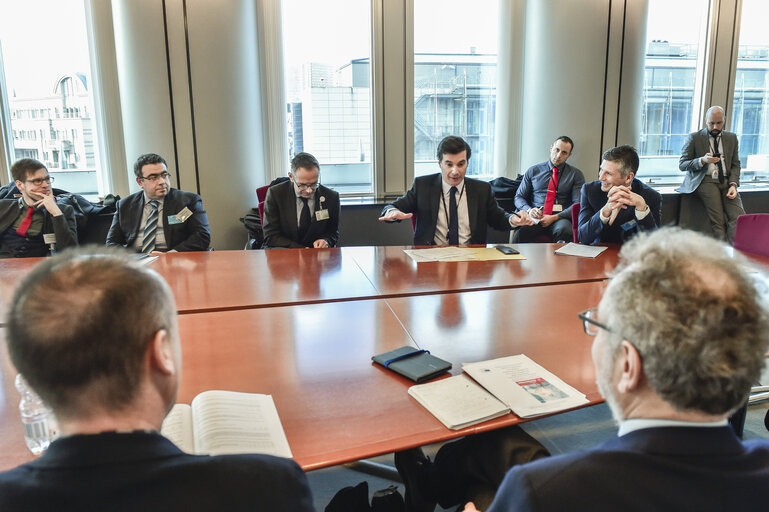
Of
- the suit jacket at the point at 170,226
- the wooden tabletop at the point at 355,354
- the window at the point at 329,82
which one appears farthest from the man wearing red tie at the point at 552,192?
the suit jacket at the point at 170,226

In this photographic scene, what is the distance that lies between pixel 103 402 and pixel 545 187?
5001mm

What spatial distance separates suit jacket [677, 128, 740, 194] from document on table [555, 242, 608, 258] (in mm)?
3590

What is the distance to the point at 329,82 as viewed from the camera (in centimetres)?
555

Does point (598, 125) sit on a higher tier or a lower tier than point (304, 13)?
lower

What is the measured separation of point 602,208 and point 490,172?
2885mm

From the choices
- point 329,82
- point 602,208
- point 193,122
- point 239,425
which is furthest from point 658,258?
point 329,82

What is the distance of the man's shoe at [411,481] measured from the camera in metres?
1.61

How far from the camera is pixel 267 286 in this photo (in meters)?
2.55

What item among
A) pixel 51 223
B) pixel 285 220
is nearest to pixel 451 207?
pixel 285 220

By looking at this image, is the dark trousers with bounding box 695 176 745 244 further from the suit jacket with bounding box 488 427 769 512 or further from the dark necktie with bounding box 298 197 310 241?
the suit jacket with bounding box 488 427 769 512

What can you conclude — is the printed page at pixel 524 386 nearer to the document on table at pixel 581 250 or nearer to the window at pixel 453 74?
the document on table at pixel 581 250

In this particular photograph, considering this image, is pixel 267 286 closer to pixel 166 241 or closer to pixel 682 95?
pixel 166 241

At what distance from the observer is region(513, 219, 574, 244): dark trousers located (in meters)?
4.93

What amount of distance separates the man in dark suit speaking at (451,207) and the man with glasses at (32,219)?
7.78ft
